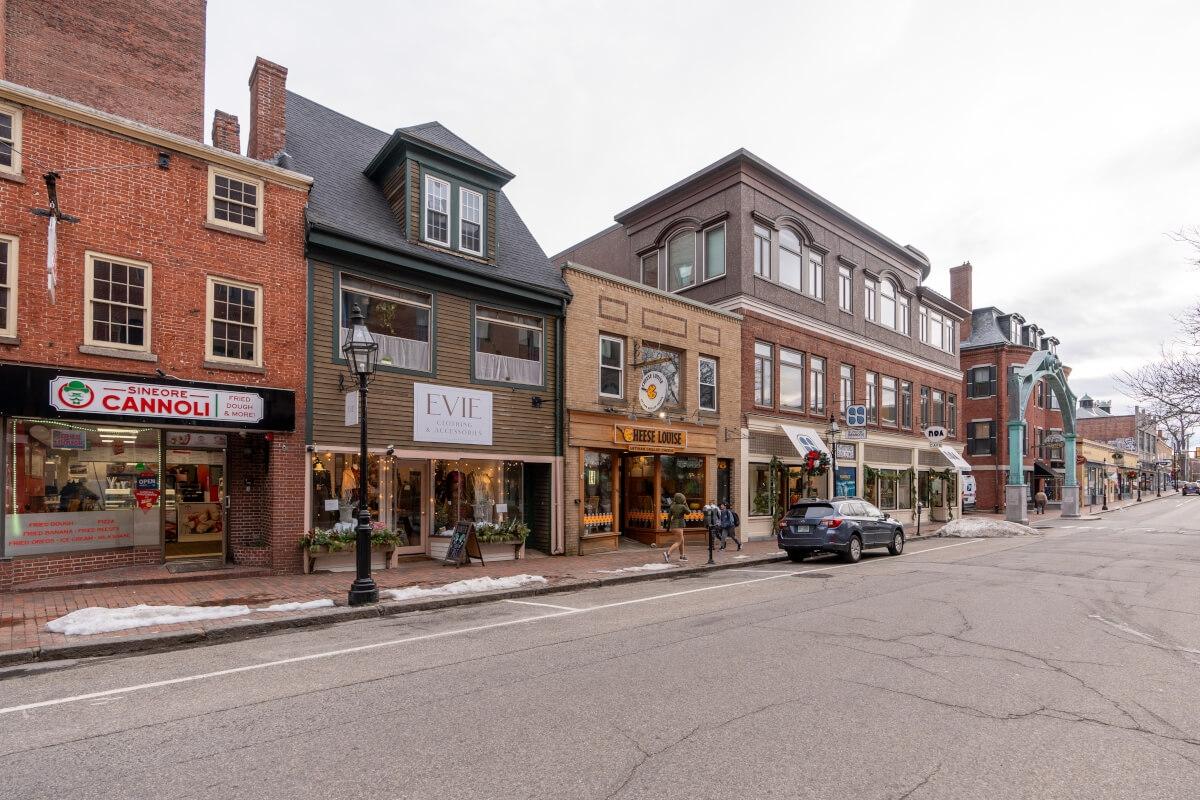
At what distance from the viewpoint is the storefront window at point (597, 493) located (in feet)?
59.6

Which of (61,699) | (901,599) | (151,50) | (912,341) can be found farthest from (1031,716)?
(912,341)

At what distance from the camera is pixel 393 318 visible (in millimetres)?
14914

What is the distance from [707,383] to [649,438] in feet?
12.0

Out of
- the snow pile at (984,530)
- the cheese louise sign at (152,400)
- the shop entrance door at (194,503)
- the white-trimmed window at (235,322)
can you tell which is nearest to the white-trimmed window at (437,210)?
the white-trimmed window at (235,322)

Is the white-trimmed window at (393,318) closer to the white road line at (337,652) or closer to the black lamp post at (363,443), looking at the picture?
the black lamp post at (363,443)

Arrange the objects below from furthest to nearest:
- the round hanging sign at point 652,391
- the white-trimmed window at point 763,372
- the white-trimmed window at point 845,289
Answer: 1. the white-trimmed window at point 845,289
2. the white-trimmed window at point 763,372
3. the round hanging sign at point 652,391

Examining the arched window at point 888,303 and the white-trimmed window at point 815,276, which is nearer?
the white-trimmed window at point 815,276

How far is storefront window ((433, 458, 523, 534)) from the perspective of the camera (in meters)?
15.9

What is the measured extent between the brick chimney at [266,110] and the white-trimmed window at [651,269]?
14.7 m

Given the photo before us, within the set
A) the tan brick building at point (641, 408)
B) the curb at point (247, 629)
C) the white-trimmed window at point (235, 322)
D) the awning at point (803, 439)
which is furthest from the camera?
the awning at point (803, 439)

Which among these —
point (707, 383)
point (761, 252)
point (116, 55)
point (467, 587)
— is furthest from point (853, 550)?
point (116, 55)

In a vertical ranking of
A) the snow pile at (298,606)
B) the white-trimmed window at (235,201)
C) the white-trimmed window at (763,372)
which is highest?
the white-trimmed window at (235,201)

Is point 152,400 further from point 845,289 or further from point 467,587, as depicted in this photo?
point 845,289

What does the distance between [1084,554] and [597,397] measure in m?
13.7
